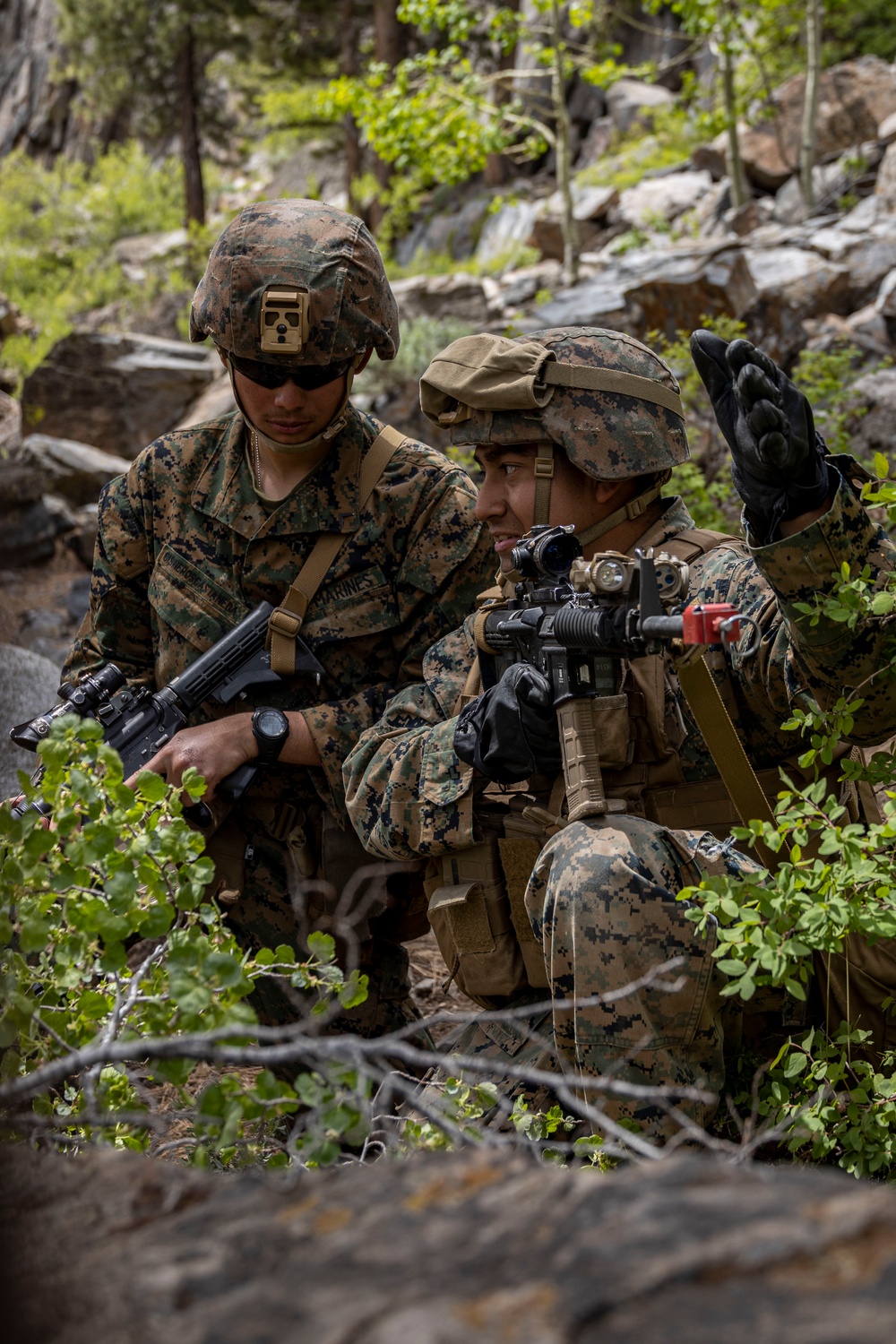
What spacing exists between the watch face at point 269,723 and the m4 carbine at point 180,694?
0.39 feet

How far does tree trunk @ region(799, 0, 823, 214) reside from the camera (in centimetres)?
1339

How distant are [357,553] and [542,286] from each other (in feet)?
41.5

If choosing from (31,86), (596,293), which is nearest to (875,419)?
(596,293)

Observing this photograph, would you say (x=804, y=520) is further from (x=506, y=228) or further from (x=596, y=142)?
(x=596, y=142)

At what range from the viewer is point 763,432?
235 cm

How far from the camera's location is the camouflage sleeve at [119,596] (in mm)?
3988

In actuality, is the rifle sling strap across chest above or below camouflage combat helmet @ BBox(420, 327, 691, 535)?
below

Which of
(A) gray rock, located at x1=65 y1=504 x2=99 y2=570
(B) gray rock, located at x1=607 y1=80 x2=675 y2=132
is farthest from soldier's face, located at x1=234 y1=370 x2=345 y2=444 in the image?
(B) gray rock, located at x1=607 y1=80 x2=675 y2=132

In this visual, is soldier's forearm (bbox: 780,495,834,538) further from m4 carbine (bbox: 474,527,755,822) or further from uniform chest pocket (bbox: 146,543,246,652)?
uniform chest pocket (bbox: 146,543,246,652)

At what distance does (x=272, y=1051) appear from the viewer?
1.34 metres

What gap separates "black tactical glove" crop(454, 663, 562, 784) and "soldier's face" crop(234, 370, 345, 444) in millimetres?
1110

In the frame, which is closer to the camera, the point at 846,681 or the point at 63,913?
the point at 63,913

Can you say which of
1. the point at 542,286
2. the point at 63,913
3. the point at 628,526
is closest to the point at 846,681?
the point at 628,526

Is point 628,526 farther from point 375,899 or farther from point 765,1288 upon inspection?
point 765,1288
